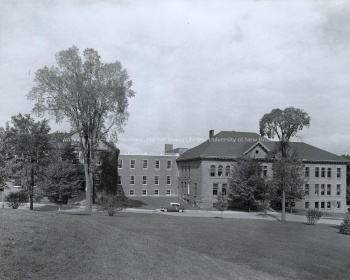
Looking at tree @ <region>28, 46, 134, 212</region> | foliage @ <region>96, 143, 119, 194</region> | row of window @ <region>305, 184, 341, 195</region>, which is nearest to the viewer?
tree @ <region>28, 46, 134, 212</region>

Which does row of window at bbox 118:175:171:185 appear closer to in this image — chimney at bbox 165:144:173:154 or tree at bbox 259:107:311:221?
chimney at bbox 165:144:173:154

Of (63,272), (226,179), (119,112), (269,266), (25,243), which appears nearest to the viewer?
(63,272)

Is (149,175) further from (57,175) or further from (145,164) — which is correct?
(57,175)

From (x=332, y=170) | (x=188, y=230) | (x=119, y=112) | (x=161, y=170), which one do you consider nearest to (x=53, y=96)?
(x=119, y=112)

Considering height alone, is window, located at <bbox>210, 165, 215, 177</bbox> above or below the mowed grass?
above

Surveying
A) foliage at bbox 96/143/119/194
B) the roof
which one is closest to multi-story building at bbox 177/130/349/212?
the roof

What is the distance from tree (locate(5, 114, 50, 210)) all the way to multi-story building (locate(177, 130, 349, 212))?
83.8ft

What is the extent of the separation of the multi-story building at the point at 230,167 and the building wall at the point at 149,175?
175cm

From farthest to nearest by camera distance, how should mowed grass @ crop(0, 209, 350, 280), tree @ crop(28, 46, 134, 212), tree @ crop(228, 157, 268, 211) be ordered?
tree @ crop(228, 157, 268, 211) < tree @ crop(28, 46, 134, 212) < mowed grass @ crop(0, 209, 350, 280)

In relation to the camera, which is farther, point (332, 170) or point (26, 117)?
point (332, 170)

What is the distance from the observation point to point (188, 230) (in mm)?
25172

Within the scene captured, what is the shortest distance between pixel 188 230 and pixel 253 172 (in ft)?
87.9

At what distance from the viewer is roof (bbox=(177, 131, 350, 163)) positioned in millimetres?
55719

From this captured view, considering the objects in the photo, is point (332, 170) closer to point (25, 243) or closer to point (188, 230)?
point (188, 230)
